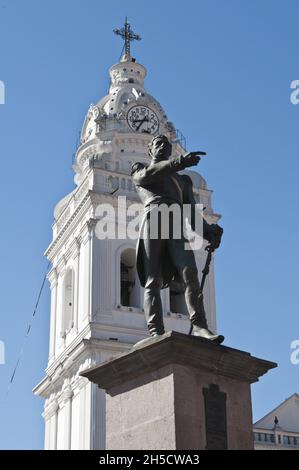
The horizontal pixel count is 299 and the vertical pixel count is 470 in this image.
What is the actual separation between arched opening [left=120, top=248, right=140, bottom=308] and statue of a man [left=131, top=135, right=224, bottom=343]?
2319 centimetres

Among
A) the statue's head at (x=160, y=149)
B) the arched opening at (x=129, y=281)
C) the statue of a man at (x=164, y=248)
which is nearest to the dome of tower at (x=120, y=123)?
the arched opening at (x=129, y=281)

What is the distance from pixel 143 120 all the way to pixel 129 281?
6874 mm

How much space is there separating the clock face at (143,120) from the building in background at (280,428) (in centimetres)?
1225

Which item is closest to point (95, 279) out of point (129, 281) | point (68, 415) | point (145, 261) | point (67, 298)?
point (129, 281)

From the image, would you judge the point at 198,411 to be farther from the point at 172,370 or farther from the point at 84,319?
the point at 84,319

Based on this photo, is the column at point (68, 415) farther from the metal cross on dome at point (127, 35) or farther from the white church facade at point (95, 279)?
the metal cross on dome at point (127, 35)

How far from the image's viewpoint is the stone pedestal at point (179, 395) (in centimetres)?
948

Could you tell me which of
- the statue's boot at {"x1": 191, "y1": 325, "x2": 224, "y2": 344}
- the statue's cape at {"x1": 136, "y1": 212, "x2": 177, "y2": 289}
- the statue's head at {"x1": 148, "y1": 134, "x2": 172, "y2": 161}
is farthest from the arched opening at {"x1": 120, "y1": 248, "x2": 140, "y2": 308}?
the statue's boot at {"x1": 191, "y1": 325, "x2": 224, "y2": 344}

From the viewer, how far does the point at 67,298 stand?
121ft

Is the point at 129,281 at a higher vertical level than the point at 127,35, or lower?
lower

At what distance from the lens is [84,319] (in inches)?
1320

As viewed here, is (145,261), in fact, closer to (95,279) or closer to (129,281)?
(95,279)

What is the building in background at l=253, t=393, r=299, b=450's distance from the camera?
128 ft

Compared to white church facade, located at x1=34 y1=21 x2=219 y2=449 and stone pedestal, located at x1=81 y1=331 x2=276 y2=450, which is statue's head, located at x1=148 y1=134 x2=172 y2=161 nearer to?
stone pedestal, located at x1=81 y1=331 x2=276 y2=450
